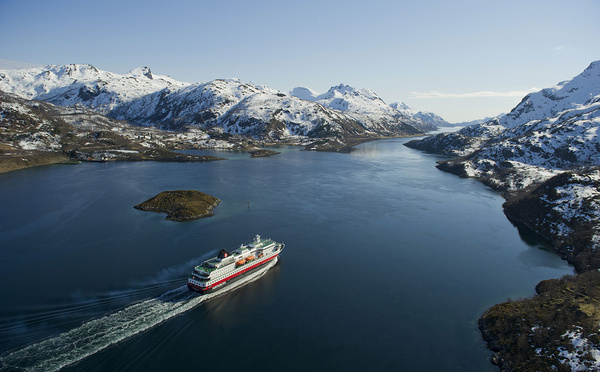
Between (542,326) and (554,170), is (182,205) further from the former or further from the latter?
(554,170)

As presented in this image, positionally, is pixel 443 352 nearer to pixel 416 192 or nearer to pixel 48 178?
pixel 416 192

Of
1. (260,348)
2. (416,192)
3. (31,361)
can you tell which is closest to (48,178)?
(31,361)

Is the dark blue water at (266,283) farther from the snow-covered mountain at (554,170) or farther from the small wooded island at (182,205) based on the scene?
the snow-covered mountain at (554,170)

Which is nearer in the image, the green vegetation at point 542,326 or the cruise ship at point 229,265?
the green vegetation at point 542,326

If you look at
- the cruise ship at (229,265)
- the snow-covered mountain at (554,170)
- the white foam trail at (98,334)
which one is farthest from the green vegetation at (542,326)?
the white foam trail at (98,334)

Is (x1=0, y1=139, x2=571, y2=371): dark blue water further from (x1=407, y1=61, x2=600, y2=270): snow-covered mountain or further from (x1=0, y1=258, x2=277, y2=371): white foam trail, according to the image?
(x1=407, y1=61, x2=600, y2=270): snow-covered mountain

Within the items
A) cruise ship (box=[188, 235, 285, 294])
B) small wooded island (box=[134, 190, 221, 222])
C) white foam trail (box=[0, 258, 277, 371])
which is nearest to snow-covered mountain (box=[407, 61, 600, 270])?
cruise ship (box=[188, 235, 285, 294])

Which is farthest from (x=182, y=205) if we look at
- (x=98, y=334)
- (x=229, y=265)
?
(x=98, y=334)
